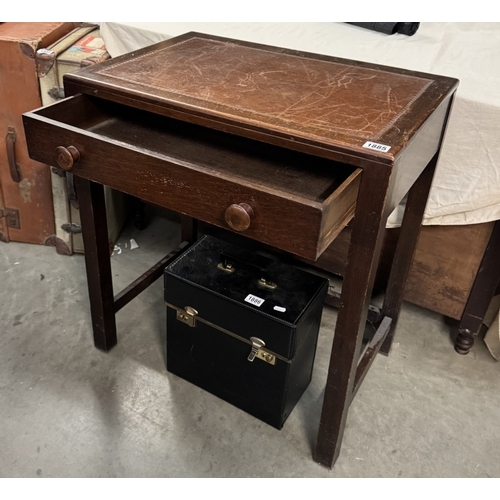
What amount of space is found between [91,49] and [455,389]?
4.79 ft

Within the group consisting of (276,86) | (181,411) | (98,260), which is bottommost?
(181,411)

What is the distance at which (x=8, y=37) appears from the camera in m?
1.71

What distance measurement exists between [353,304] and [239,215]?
0.97ft

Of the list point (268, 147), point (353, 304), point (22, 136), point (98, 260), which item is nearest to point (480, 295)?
point (353, 304)

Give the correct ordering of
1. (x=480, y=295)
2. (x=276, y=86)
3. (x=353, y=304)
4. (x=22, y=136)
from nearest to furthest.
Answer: (x=353, y=304)
(x=276, y=86)
(x=480, y=295)
(x=22, y=136)

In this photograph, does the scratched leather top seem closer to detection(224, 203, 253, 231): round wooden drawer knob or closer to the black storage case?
detection(224, 203, 253, 231): round wooden drawer knob

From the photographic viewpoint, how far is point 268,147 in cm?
128

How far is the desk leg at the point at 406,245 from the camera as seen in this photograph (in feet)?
4.70

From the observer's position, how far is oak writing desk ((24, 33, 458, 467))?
39.1 inches

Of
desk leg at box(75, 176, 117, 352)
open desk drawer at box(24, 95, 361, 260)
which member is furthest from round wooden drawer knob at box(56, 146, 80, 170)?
desk leg at box(75, 176, 117, 352)

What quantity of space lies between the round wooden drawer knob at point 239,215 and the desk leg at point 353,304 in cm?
19

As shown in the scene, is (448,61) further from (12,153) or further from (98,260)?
(12,153)

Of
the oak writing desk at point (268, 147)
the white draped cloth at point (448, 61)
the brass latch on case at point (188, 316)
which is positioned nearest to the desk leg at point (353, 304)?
the oak writing desk at point (268, 147)

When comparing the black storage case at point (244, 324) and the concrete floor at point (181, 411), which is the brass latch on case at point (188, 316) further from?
the concrete floor at point (181, 411)
